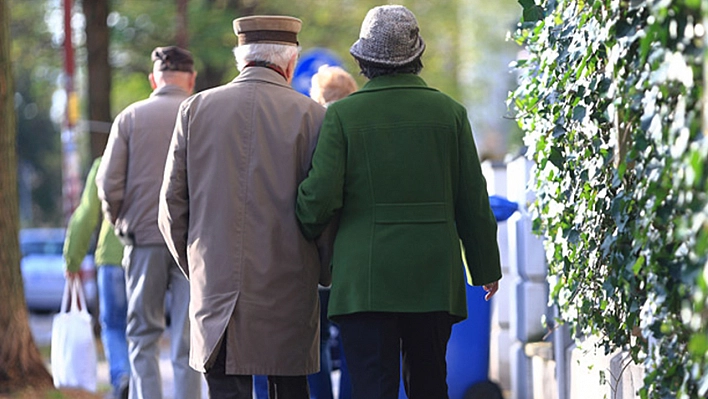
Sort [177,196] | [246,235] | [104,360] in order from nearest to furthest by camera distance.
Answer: [246,235] < [177,196] < [104,360]

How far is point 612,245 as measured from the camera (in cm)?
467

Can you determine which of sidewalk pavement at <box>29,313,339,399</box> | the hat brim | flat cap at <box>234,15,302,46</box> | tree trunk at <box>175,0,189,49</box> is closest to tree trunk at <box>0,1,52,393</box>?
sidewalk pavement at <box>29,313,339,399</box>

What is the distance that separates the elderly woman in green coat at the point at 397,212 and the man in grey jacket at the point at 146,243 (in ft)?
7.08

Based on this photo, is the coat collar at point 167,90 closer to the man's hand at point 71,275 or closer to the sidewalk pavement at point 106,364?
the man's hand at point 71,275

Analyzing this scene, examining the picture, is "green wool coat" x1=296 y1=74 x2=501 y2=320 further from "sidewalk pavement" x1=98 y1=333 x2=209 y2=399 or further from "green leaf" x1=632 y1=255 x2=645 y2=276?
"sidewalk pavement" x1=98 y1=333 x2=209 y2=399

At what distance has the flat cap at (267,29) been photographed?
5621mm

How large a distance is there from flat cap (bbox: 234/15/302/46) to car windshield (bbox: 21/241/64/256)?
22.4 meters

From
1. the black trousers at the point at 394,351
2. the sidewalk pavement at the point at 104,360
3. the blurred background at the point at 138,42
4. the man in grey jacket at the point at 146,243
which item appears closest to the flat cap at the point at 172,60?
the man in grey jacket at the point at 146,243

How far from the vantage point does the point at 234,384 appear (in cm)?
541

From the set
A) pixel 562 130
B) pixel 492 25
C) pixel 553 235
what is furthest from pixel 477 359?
pixel 492 25

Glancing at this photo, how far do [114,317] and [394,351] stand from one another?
150 inches

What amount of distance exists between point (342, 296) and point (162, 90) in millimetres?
2850

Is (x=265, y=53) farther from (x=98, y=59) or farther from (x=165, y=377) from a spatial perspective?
(x=98, y=59)

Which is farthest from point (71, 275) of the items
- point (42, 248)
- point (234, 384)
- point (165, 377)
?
point (42, 248)
